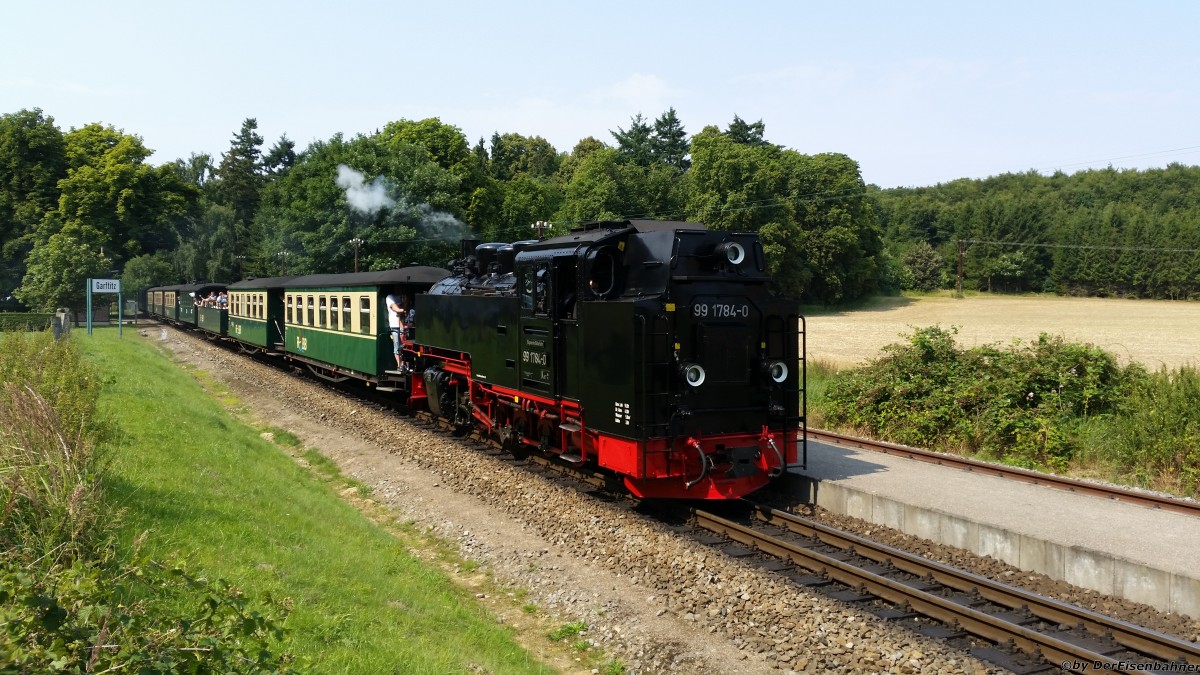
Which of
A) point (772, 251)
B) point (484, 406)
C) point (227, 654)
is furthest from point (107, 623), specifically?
point (772, 251)

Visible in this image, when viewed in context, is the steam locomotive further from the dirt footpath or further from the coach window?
the dirt footpath

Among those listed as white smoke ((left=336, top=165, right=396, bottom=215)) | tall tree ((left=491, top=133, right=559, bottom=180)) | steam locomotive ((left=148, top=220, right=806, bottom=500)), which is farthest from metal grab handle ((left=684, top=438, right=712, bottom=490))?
tall tree ((left=491, top=133, right=559, bottom=180))

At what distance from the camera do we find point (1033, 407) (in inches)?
548

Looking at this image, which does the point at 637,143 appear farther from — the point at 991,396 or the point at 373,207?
the point at 991,396

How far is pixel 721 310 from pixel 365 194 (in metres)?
39.3

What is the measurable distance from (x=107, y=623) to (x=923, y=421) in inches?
540

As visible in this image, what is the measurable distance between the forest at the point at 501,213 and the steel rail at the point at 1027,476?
3268 cm

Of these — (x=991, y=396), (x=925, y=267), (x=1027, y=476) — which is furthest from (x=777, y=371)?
(x=925, y=267)

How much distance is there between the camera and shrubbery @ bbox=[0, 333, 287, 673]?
300cm

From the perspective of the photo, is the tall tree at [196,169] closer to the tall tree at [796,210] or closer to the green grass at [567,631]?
the tall tree at [796,210]

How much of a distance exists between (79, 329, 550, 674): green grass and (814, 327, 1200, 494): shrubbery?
9.80 meters

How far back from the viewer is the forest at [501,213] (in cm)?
4491

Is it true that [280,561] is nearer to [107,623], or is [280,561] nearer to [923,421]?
[107,623]

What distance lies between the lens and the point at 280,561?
6.77 m
